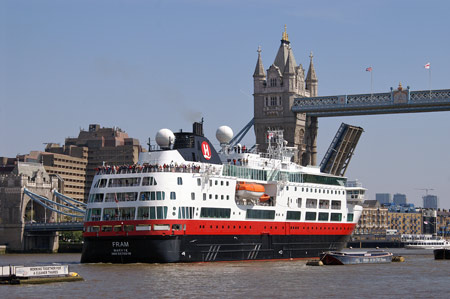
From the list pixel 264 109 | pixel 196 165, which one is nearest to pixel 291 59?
pixel 264 109

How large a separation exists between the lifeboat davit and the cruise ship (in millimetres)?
83


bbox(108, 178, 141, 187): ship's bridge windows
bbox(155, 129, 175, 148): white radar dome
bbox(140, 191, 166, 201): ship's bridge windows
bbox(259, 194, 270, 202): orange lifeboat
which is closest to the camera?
bbox(140, 191, 166, 201): ship's bridge windows

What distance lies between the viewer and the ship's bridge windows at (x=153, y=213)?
63344 mm

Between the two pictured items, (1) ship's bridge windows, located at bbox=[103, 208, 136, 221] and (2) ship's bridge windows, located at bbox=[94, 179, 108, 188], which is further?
(2) ship's bridge windows, located at bbox=[94, 179, 108, 188]

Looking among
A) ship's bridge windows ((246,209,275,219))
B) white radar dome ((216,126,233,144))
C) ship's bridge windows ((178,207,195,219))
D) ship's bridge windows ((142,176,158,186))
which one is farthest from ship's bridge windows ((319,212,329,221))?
ship's bridge windows ((142,176,158,186))

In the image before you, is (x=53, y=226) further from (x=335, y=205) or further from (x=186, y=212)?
(x=186, y=212)

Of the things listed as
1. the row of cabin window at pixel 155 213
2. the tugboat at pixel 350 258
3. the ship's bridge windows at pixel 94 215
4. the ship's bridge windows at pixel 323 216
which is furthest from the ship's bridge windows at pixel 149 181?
the ship's bridge windows at pixel 323 216

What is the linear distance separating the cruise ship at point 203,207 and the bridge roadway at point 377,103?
2967 centimetres

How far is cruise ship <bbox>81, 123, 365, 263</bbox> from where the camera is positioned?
63.6 m

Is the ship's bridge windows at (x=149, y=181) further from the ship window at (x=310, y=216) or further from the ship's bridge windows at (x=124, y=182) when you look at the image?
the ship window at (x=310, y=216)

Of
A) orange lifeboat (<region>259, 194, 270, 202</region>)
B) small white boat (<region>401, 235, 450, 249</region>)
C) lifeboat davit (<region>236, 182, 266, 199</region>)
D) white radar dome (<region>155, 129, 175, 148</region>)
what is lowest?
small white boat (<region>401, 235, 450, 249</region>)

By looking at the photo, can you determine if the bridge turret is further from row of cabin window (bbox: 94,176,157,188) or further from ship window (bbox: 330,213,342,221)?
row of cabin window (bbox: 94,176,157,188)

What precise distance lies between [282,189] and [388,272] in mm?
15538

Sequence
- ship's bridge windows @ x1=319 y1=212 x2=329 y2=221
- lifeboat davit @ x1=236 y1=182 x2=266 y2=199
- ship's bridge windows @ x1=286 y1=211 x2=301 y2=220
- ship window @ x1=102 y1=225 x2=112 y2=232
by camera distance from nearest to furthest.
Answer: ship window @ x1=102 y1=225 x2=112 y2=232
lifeboat davit @ x1=236 y1=182 x2=266 y2=199
ship's bridge windows @ x1=286 y1=211 x2=301 y2=220
ship's bridge windows @ x1=319 y1=212 x2=329 y2=221
